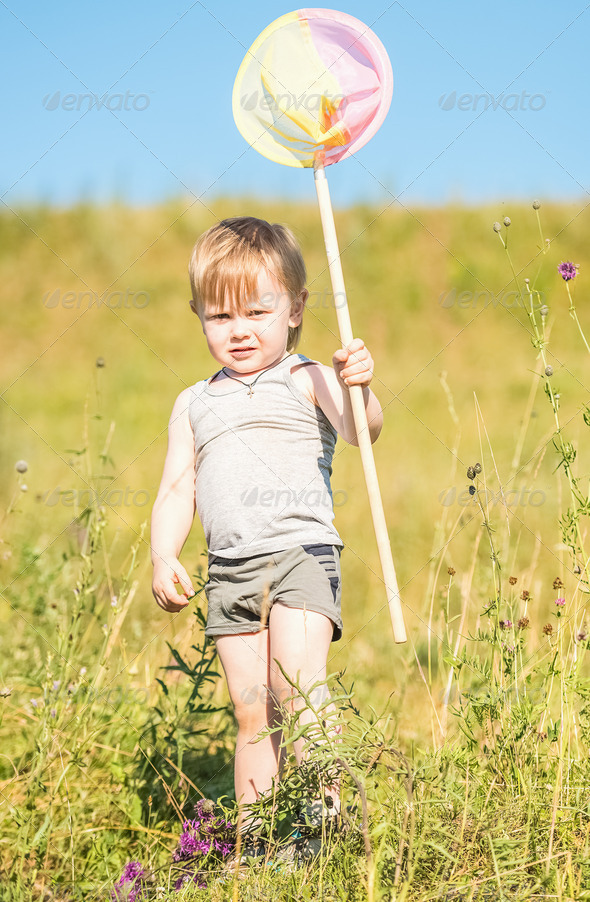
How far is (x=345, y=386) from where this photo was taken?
199cm

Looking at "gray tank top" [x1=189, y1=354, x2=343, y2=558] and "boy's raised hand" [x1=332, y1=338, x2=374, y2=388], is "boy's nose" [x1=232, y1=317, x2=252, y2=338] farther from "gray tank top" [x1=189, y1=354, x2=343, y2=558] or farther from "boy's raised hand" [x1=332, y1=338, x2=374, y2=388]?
"boy's raised hand" [x1=332, y1=338, x2=374, y2=388]

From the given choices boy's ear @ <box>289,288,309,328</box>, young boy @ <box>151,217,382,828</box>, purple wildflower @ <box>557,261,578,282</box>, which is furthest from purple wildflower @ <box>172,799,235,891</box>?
purple wildflower @ <box>557,261,578,282</box>

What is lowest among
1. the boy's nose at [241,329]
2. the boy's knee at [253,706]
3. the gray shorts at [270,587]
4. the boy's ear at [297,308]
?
the boy's knee at [253,706]

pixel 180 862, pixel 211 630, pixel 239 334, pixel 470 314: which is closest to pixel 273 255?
pixel 239 334

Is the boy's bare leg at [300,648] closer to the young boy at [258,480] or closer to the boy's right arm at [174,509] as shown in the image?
the young boy at [258,480]

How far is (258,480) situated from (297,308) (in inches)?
20.3

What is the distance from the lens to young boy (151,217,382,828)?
196 centimetres

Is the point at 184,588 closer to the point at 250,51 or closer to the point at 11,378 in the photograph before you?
the point at 250,51

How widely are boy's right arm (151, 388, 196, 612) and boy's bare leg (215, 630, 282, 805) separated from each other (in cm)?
21

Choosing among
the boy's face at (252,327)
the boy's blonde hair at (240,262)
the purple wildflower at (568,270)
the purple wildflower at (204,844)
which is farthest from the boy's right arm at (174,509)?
Result: the purple wildflower at (568,270)

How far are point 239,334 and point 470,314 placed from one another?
34.2 ft

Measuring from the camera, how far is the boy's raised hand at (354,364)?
6.17 feet

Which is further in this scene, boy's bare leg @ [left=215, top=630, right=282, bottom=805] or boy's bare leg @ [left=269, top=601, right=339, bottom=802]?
boy's bare leg @ [left=215, top=630, right=282, bottom=805]

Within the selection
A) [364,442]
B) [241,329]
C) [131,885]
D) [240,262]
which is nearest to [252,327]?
[241,329]
